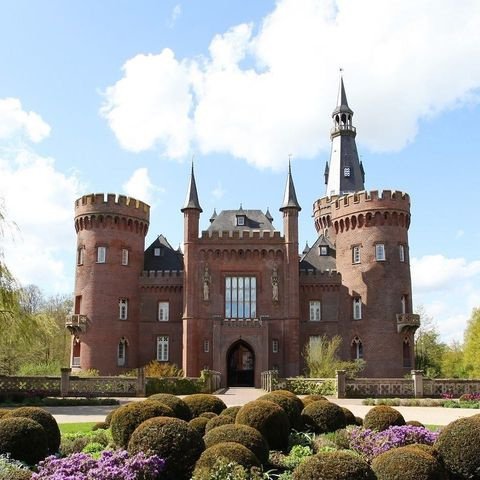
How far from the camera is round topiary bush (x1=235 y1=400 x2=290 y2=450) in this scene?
43.4 ft

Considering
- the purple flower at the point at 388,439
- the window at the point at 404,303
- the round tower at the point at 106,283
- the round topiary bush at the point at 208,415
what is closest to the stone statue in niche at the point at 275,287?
the window at the point at 404,303

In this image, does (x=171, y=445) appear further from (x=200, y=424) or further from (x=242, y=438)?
(x=200, y=424)

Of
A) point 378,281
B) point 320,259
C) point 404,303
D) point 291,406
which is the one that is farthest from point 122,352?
point 291,406

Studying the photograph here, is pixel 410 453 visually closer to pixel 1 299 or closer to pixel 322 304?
pixel 1 299

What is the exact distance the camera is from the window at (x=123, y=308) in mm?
47094

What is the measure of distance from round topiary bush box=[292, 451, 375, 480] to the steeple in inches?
2057

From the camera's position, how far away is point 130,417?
12.4 meters

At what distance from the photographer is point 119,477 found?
945cm

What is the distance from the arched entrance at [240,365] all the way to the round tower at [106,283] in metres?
7.32

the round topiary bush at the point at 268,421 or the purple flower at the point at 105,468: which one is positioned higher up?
the round topiary bush at the point at 268,421

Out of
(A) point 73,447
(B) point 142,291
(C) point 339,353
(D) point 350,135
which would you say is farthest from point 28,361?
(A) point 73,447

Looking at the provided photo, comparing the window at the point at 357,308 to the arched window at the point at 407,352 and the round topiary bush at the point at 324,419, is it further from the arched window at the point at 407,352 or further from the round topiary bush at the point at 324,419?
the round topiary bush at the point at 324,419

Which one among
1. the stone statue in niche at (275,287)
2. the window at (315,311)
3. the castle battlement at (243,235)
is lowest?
the window at (315,311)

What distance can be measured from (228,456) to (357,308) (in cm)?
3786
